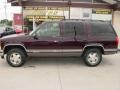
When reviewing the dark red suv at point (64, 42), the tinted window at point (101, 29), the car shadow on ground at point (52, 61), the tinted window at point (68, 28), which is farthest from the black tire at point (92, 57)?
the tinted window at point (68, 28)

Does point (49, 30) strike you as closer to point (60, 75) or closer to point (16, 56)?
point (16, 56)

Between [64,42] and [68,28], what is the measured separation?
617 millimetres

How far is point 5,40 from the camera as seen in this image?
938 centimetres

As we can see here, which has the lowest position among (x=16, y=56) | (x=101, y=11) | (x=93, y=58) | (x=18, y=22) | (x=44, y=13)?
(x=93, y=58)

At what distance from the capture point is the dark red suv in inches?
372

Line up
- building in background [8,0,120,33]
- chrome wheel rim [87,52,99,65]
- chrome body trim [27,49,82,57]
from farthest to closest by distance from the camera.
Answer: building in background [8,0,120,33], chrome wheel rim [87,52,99,65], chrome body trim [27,49,82,57]

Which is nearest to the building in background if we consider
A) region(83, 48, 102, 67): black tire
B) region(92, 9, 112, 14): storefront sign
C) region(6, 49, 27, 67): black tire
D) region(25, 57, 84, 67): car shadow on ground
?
region(92, 9, 112, 14): storefront sign

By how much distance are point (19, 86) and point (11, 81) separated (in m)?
0.59

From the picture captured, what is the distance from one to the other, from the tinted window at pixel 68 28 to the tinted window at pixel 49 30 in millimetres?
251

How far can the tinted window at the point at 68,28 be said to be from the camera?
969 cm

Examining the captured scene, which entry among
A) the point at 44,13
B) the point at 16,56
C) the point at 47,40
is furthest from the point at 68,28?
the point at 44,13

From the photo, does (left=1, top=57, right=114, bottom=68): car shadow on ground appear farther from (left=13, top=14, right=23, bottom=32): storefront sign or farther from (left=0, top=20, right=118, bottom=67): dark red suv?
(left=13, top=14, right=23, bottom=32): storefront sign

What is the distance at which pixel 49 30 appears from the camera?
9.61 m

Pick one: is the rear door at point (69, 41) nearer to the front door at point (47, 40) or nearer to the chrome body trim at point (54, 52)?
the chrome body trim at point (54, 52)
